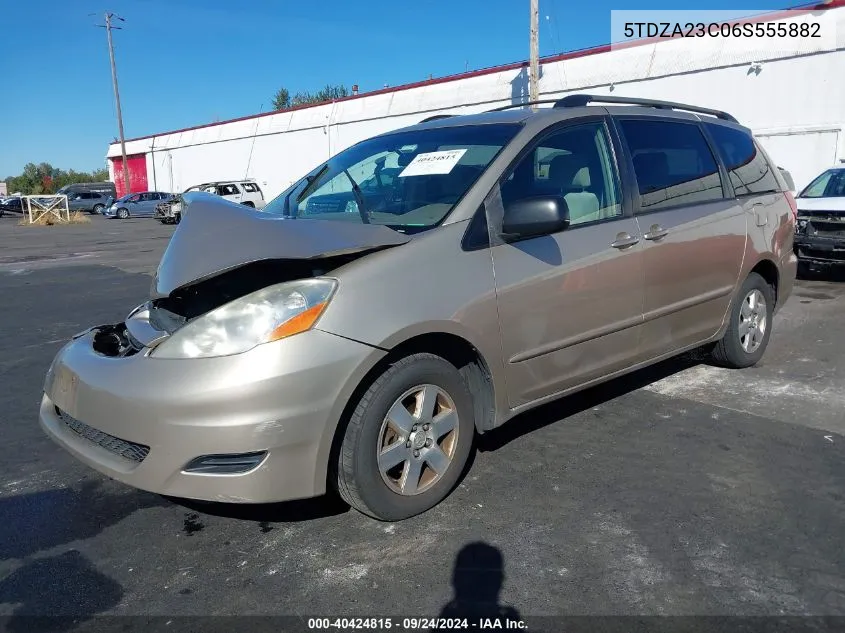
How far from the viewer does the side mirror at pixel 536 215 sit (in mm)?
3090

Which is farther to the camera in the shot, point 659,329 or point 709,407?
point 709,407

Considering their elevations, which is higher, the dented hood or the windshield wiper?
the windshield wiper

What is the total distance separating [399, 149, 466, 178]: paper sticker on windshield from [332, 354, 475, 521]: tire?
3.56ft

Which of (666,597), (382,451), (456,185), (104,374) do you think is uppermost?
(456,185)

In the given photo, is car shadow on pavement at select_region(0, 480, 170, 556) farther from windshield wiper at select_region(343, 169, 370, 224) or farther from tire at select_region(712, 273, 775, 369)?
tire at select_region(712, 273, 775, 369)

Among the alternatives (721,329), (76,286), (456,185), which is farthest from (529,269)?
(76,286)

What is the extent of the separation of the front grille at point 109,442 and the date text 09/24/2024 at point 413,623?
955 mm

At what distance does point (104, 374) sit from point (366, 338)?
1.11m

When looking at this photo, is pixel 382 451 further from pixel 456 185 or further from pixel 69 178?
pixel 69 178

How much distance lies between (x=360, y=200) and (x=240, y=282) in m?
1.07

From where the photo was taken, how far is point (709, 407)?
4375 millimetres

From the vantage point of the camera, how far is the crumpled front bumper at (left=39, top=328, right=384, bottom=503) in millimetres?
2523

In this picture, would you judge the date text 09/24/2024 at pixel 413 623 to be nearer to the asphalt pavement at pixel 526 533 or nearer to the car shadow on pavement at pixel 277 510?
the asphalt pavement at pixel 526 533

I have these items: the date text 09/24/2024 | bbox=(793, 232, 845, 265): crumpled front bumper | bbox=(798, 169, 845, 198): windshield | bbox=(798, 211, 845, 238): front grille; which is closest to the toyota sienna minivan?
the date text 09/24/2024
